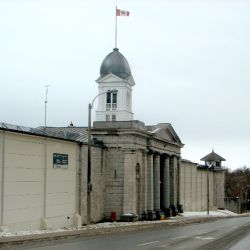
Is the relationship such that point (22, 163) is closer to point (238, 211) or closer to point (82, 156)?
point (82, 156)

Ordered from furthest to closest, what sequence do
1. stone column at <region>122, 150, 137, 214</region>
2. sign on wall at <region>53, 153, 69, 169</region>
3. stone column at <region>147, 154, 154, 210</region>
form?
1. stone column at <region>147, 154, 154, 210</region>
2. stone column at <region>122, 150, 137, 214</region>
3. sign on wall at <region>53, 153, 69, 169</region>

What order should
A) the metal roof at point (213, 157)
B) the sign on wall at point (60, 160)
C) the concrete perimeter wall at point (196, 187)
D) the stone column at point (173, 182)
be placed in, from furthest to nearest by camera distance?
the metal roof at point (213, 157) < the concrete perimeter wall at point (196, 187) < the stone column at point (173, 182) < the sign on wall at point (60, 160)

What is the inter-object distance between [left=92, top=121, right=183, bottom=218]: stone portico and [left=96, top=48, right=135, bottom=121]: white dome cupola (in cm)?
384

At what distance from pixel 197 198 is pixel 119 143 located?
4339cm

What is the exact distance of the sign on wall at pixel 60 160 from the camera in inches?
1604

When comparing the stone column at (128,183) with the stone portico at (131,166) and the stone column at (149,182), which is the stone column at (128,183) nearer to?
the stone portico at (131,166)

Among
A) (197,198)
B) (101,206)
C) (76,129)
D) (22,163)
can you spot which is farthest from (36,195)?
(197,198)

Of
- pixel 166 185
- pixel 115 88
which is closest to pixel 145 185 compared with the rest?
pixel 166 185

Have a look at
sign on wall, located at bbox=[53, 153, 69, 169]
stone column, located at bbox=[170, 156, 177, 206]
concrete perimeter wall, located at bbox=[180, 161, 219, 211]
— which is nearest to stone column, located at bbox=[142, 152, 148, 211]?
stone column, located at bbox=[170, 156, 177, 206]

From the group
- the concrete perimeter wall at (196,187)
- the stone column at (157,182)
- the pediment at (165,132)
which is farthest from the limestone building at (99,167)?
the concrete perimeter wall at (196,187)

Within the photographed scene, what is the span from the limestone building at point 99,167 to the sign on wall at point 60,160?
61mm

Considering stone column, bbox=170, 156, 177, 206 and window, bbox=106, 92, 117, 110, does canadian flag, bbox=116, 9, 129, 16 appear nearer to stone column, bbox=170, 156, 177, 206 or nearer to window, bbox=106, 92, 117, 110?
window, bbox=106, 92, 117, 110

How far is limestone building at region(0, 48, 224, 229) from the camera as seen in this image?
115 ft

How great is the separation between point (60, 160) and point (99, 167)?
9.39m
